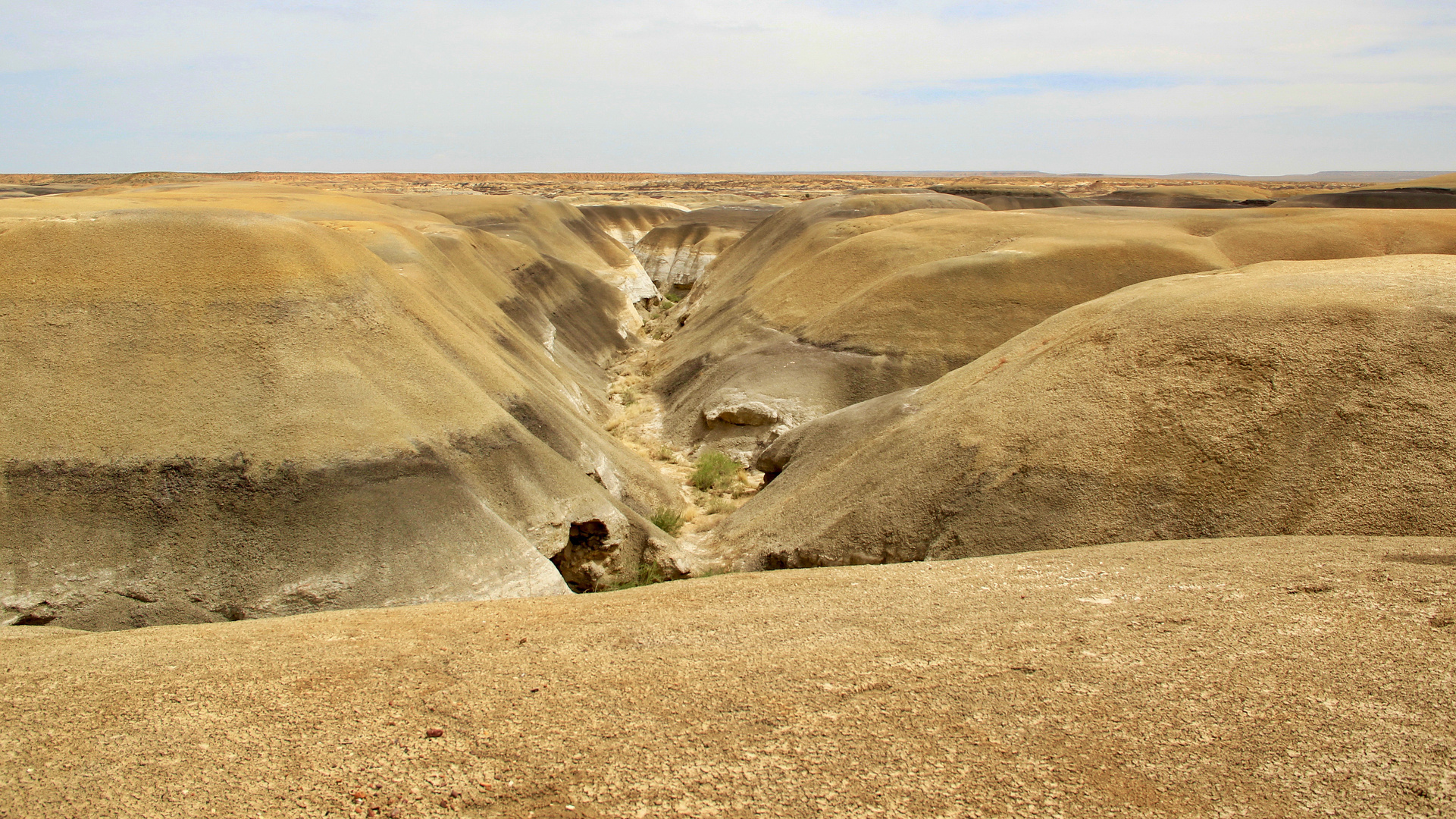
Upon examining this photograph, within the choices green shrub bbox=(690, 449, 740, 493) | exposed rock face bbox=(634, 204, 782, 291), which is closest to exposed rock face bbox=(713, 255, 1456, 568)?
green shrub bbox=(690, 449, 740, 493)

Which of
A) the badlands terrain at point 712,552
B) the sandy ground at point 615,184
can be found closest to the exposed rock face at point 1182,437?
the badlands terrain at point 712,552

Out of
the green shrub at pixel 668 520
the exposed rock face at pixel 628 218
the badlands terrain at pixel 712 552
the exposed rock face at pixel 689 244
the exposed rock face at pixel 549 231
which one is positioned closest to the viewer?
the badlands terrain at pixel 712 552

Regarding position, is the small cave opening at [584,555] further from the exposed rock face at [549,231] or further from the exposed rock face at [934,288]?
the exposed rock face at [549,231]

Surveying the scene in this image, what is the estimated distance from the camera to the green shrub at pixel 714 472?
16.1 m

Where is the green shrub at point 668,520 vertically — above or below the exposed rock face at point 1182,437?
below

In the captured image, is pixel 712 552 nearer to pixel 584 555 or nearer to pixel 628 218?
pixel 584 555

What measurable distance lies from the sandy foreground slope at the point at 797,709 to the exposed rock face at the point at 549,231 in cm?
3034

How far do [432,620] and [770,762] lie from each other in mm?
3396

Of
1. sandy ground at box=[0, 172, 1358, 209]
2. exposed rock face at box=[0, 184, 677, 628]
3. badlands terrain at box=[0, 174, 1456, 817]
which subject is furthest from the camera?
sandy ground at box=[0, 172, 1358, 209]

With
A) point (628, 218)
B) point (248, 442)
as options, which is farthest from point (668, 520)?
point (628, 218)

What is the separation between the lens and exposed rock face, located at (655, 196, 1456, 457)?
18750 millimetres

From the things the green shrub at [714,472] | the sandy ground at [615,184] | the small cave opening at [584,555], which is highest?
the sandy ground at [615,184]

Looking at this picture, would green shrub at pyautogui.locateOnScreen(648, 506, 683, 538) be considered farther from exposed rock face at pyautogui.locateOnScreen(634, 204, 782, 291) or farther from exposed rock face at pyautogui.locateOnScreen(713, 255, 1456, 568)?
exposed rock face at pyautogui.locateOnScreen(634, 204, 782, 291)

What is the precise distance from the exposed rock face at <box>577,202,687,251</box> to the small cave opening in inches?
1744
